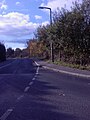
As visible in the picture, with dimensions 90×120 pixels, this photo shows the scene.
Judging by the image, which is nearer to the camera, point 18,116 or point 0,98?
point 18,116

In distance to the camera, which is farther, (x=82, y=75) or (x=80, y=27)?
(x=80, y=27)

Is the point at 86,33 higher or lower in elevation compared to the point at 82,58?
higher

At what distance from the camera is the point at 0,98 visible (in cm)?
1480

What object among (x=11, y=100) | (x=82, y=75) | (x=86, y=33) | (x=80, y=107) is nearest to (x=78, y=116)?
(x=80, y=107)

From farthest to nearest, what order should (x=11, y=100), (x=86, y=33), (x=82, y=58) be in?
(x=82, y=58) < (x=86, y=33) < (x=11, y=100)

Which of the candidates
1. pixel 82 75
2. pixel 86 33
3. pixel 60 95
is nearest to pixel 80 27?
pixel 86 33

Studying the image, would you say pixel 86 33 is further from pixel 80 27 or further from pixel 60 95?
pixel 60 95

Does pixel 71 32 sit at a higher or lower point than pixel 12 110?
higher

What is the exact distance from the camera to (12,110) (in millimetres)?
11680

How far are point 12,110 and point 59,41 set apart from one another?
34.7m

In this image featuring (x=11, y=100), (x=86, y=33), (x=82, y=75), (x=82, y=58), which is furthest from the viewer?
(x=82, y=58)

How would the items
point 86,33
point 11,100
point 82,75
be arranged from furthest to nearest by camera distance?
1. point 86,33
2. point 82,75
3. point 11,100

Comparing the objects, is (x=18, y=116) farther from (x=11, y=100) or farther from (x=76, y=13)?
(x=76, y=13)

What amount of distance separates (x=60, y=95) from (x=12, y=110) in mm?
A: 3911
